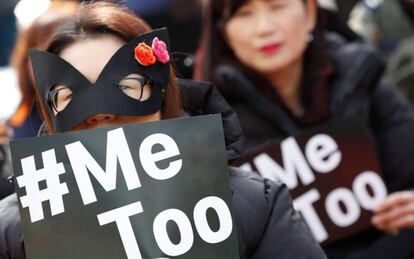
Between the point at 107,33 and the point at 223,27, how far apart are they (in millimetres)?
1173

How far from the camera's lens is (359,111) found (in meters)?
3.08

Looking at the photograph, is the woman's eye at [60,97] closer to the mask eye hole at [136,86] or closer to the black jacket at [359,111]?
the mask eye hole at [136,86]

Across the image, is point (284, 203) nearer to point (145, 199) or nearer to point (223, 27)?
point (145, 199)

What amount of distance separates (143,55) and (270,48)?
113cm

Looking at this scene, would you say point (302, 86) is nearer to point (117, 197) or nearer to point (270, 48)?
point (270, 48)

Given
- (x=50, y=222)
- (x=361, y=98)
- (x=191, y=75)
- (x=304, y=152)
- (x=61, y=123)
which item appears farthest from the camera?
(x=191, y=75)

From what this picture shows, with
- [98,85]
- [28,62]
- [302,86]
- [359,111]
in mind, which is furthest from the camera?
[28,62]

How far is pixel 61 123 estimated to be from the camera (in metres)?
2.02

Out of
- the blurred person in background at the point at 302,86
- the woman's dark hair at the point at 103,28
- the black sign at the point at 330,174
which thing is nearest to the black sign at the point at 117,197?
the woman's dark hair at the point at 103,28

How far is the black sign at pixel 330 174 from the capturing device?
291 centimetres

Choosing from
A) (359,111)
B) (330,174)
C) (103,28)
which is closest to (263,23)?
(359,111)

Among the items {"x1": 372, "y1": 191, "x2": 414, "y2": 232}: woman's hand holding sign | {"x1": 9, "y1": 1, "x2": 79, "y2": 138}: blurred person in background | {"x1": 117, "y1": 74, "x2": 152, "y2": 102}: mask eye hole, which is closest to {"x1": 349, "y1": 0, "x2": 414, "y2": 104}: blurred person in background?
{"x1": 372, "y1": 191, "x2": 414, "y2": 232}: woman's hand holding sign

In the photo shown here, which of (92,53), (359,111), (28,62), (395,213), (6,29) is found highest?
(6,29)

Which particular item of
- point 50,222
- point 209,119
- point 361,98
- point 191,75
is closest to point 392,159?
point 361,98
